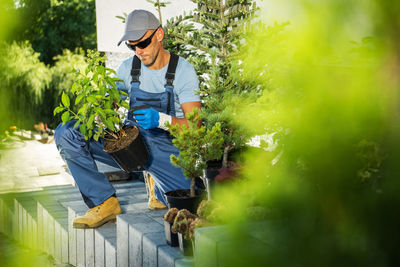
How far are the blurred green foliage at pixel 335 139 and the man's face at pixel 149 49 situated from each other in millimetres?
2818

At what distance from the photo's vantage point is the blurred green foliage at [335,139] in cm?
54

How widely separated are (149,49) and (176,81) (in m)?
0.29

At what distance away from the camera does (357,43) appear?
542 mm

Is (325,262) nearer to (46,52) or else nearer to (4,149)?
(4,149)

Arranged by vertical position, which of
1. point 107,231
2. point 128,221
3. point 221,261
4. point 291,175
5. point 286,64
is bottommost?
point 107,231

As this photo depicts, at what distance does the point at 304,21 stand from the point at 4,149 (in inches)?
17.6

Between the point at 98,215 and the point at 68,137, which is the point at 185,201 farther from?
the point at 68,137

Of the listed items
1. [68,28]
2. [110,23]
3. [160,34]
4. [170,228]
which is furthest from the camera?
[68,28]

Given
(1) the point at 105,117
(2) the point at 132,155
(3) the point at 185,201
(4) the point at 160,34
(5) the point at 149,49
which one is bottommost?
(3) the point at 185,201

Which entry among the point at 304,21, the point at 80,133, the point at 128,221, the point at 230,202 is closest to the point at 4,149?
the point at 230,202

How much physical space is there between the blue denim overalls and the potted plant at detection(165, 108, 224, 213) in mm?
544

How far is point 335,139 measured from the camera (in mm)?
569

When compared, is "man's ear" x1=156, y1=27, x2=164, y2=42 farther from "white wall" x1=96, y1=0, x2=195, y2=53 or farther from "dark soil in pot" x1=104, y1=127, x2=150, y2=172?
"white wall" x1=96, y1=0, x2=195, y2=53

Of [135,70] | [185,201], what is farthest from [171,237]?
[135,70]
